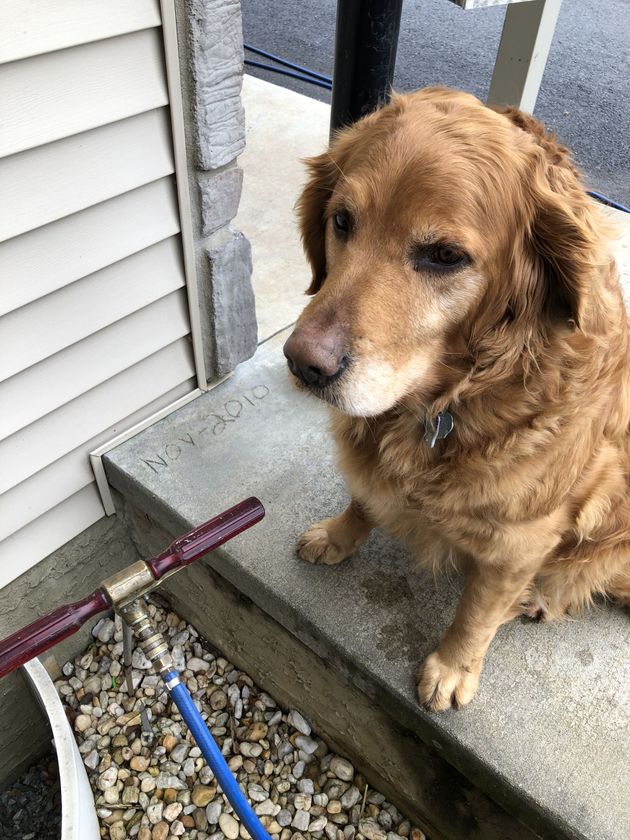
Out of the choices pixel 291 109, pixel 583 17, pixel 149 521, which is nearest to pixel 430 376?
pixel 149 521

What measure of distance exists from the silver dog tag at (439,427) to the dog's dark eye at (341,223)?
41 cm

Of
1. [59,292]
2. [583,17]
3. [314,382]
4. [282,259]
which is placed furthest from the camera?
[583,17]

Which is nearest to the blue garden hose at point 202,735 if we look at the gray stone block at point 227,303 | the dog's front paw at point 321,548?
the dog's front paw at point 321,548

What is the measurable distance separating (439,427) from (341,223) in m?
0.46

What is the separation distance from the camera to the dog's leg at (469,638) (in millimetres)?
1553

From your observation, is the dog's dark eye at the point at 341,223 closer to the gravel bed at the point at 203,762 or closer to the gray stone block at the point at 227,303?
the gray stone block at the point at 227,303

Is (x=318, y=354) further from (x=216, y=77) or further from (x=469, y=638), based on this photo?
(x=216, y=77)

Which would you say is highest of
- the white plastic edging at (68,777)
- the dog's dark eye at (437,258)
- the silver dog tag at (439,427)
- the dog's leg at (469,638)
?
the dog's dark eye at (437,258)

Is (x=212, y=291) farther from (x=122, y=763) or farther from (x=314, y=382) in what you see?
(x=122, y=763)

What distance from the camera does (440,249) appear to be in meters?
1.18

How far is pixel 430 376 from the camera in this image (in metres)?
1.33

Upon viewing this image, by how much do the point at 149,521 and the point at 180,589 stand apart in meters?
0.27

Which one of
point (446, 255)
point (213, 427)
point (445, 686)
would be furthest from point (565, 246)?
point (213, 427)

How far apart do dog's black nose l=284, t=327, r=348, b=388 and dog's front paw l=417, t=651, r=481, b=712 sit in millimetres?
863
